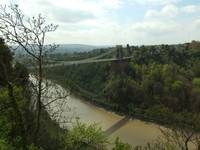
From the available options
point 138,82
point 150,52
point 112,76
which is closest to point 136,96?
point 138,82

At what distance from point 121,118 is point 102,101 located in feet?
A: 13.6

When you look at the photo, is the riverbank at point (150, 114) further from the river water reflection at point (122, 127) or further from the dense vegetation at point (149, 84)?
the river water reflection at point (122, 127)

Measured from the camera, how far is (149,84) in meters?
28.5

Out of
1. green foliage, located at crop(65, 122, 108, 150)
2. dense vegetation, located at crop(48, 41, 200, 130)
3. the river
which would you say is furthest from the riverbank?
green foliage, located at crop(65, 122, 108, 150)

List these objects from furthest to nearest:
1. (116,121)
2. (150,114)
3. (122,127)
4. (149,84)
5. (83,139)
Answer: (149,84), (150,114), (116,121), (122,127), (83,139)

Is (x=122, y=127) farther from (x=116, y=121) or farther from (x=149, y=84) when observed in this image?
(x=149, y=84)

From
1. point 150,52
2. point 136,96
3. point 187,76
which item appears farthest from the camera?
point 150,52

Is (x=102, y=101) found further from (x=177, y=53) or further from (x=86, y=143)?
(x=86, y=143)

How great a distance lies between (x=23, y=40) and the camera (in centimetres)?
464

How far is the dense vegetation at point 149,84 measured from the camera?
2625cm

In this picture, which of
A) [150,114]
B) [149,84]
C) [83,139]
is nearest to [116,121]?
[150,114]

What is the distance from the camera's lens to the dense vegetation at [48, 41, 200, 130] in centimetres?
2625

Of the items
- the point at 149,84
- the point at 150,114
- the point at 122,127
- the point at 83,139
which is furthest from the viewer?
the point at 149,84

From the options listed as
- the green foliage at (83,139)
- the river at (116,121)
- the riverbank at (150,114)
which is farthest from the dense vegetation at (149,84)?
the green foliage at (83,139)
